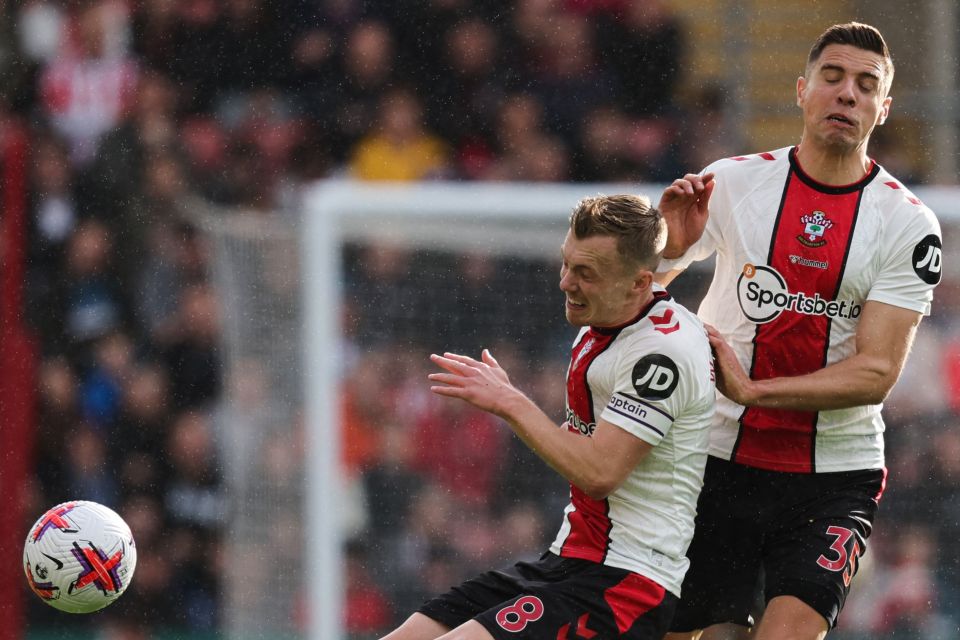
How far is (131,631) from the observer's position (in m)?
9.01

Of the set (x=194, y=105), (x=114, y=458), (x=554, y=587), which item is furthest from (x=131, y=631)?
(x=554, y=587)

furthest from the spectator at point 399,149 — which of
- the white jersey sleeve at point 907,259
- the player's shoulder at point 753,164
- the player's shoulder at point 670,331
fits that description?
the player's shoulder at point 670,331

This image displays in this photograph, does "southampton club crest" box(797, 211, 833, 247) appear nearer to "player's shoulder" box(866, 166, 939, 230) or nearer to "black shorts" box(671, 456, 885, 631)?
"player's shoulder" box(866, 166, 939, 230)

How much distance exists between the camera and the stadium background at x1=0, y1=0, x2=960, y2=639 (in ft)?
25.6

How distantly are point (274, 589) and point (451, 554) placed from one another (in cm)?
103

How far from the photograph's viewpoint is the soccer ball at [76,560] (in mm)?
4680

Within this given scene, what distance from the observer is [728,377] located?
4262 millimetres

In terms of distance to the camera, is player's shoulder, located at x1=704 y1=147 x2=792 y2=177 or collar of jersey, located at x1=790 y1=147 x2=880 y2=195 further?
player's shoulder, located at x1=704 y1=147 x2=792 y2=177

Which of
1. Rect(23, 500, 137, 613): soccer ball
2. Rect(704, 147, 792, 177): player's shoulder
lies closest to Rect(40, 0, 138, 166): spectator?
Rect(23, 500, 137, 613): soccer ball

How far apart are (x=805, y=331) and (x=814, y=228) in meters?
0.33

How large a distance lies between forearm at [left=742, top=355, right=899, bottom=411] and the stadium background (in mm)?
3494

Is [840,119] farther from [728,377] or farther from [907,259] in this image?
[728,377]

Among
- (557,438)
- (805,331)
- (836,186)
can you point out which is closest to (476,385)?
(557,438)

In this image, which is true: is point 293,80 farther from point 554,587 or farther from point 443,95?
point 554,587
